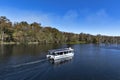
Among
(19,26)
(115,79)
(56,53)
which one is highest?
(19,26)

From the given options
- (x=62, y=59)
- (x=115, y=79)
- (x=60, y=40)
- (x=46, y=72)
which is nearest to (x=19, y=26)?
(x=60, y=40)

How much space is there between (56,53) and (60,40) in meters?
113

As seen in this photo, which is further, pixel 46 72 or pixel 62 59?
pixel 62 59

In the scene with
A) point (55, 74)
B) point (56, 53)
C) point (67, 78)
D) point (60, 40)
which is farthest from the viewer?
point (60, 40)

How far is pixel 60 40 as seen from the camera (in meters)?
164

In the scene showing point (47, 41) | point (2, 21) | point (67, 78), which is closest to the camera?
point (67, 78)

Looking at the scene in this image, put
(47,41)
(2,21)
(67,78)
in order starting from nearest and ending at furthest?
(67,78)
(2,21)
(47,41)

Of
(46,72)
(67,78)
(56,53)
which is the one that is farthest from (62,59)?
(67,78)

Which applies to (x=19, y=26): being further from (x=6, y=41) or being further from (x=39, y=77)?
(x=39, y=77)

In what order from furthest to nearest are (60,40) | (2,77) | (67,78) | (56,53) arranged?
(60,40)
(56,53)
(67,78)
(2,77)

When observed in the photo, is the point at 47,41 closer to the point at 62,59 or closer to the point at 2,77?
the point at 62,59

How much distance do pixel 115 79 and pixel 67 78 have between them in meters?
9.51

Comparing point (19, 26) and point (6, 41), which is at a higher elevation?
point (19, 26)

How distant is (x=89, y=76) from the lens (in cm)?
3412
